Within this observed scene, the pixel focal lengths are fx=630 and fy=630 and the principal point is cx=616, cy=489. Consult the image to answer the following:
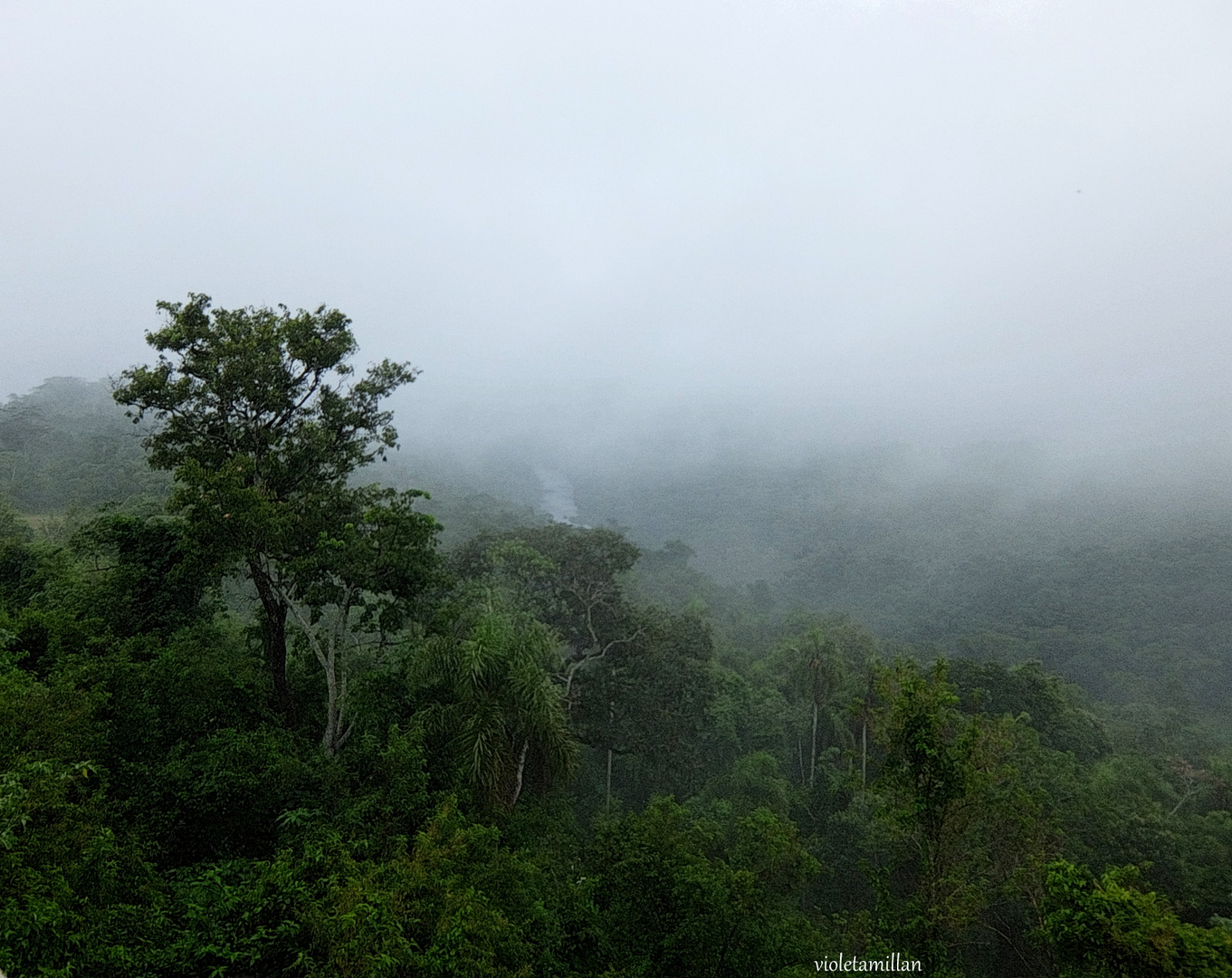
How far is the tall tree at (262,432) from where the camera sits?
10164mm

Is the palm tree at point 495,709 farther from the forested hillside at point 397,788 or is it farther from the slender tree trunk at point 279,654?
the slender tree trunk at point 279,654

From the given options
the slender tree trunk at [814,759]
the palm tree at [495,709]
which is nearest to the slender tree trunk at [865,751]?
the slender tree trunk at [814,759]

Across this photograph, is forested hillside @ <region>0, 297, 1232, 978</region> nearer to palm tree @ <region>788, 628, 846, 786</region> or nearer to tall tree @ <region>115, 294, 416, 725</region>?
tall tree @ <region>115, 294, 416, 725</region>

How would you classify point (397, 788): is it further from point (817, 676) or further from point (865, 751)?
point (865, 751)

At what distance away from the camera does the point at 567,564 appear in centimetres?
2703

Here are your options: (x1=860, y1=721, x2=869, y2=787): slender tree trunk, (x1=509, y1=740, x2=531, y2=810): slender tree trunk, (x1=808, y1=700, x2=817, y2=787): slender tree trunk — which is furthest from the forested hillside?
(x1=808, y1=700, x2=817, y2=787): slender tree trunk

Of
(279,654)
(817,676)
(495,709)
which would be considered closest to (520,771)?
(495,709)

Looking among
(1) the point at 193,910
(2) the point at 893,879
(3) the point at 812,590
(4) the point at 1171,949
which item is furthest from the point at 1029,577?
(1) the point at 193,910

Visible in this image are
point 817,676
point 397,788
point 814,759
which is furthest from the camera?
point 814,759

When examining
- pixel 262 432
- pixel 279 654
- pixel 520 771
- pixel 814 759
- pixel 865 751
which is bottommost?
pixel 814 759

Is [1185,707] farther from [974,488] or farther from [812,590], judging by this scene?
[974,488]

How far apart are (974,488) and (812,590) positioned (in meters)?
77.8

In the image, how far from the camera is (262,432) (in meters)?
11.6

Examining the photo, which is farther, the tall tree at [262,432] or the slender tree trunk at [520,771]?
the slender tree trunk at [520,771]
